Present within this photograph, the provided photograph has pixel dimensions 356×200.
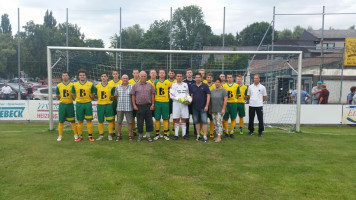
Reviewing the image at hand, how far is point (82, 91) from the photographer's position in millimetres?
6645

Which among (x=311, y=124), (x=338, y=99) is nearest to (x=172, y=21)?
(x=311, y=124)

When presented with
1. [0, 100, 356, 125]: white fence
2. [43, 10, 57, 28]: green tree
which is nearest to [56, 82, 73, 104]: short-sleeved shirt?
[0, 100, 356, 125]: white fence

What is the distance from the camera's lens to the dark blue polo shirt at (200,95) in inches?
265

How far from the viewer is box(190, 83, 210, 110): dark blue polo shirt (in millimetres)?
6723

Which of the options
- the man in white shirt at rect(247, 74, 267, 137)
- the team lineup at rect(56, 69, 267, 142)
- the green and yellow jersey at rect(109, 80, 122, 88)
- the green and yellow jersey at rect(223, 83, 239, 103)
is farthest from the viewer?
the man in white shirt at rect(247, 74, 267, 137)

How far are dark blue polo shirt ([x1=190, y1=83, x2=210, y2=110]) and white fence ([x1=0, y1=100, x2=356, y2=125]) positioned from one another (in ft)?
16.6

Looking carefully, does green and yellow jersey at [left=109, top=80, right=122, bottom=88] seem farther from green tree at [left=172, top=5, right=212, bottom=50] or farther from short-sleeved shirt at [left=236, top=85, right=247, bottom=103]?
green tree at [left=172, top=5, right=212, bottom=50]

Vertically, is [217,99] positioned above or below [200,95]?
below

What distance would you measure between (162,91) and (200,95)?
40.6 inches

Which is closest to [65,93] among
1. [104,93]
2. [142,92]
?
[104,93]

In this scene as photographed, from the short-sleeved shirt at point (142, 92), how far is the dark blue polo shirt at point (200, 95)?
3.74 feet

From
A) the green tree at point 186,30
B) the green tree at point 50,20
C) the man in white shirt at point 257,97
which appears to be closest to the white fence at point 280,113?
the man in white shirt at point 257,97

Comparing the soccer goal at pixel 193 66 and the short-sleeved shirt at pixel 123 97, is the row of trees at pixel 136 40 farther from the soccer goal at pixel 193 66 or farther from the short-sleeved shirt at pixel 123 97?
the short-sleeved shirt at pixel 123 97

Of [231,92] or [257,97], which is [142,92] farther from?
[257,97]
